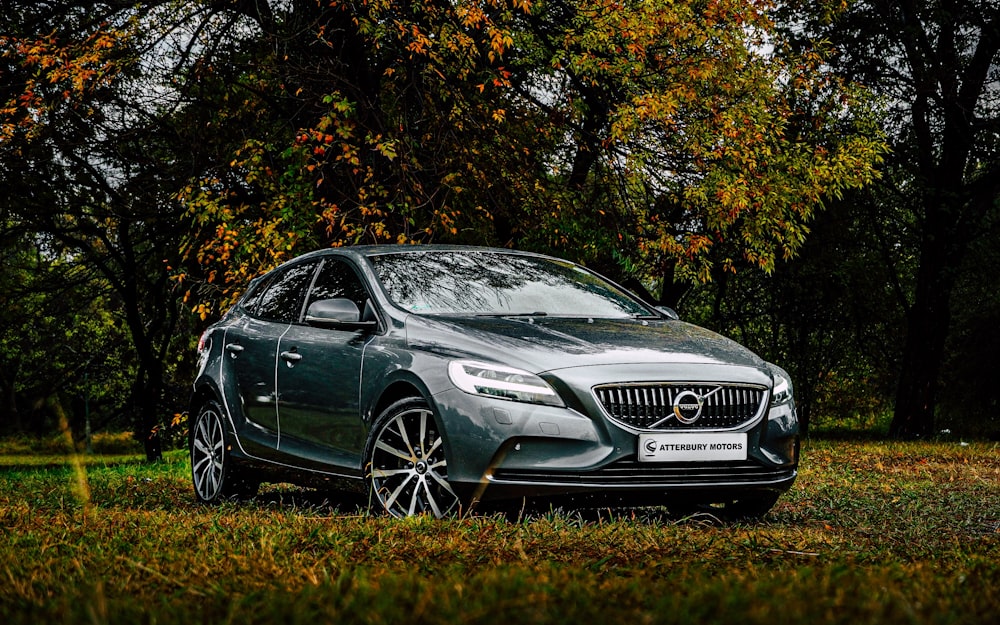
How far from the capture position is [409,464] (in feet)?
20.5

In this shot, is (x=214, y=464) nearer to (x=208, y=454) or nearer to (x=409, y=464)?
(x=208, y=454)

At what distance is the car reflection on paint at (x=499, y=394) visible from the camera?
579cm

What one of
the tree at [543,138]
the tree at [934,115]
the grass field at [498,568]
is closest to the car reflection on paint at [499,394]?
the grass field at [498,568]

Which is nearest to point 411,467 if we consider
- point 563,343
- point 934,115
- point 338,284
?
point 563,343

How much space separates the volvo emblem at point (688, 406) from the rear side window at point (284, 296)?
288cm

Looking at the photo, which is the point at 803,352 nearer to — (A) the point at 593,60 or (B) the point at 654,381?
(A) the point at 593,60

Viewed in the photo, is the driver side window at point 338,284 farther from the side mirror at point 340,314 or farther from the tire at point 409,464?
the tire at point 409,464

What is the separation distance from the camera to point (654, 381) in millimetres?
5879

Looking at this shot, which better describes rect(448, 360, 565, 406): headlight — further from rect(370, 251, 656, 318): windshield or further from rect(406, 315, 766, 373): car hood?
rect(370, 251, 656, 318): windshield

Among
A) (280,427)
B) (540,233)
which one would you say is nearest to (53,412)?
(540,233)

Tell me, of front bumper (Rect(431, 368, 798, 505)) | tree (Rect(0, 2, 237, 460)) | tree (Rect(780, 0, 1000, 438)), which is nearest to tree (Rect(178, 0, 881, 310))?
tree (Rect(0, 2, 237, 460))

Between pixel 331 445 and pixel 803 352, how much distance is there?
26960 mm

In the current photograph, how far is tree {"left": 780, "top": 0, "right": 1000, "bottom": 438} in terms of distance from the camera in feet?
67.0

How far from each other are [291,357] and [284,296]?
816 millimetres
